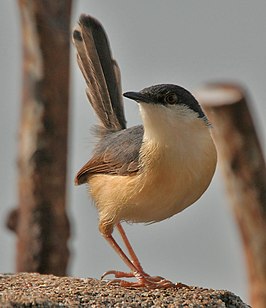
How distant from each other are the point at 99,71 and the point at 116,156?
3.68 feet

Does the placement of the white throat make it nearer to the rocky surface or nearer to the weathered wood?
the rocky surface

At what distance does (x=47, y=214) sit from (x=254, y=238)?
2.15 meters

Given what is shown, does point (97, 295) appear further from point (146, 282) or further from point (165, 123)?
point (165, 123)

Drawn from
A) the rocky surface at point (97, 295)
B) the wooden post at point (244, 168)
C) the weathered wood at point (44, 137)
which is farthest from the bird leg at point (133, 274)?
the weathered wood at point (44, 137)

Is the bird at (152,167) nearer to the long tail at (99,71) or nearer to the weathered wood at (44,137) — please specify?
the long tail at (99,71)

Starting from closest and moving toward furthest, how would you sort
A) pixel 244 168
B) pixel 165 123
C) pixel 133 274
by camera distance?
pixel 165 123
pixel 133 274
pixel 244 168

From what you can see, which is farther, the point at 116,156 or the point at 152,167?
the point at 116,156

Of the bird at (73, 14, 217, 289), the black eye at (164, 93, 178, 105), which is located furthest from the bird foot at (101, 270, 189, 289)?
the black eye at (164, 93, 178, 105)

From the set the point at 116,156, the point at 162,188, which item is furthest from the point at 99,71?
the point at 162,188

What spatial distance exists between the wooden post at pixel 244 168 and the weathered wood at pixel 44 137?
4.97ft

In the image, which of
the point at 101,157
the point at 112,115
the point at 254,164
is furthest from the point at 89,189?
the point at 254,164

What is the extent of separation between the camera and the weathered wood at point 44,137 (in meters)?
10.2

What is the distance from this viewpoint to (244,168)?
32.9 feet

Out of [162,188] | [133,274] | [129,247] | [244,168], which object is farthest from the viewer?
[244,168]
